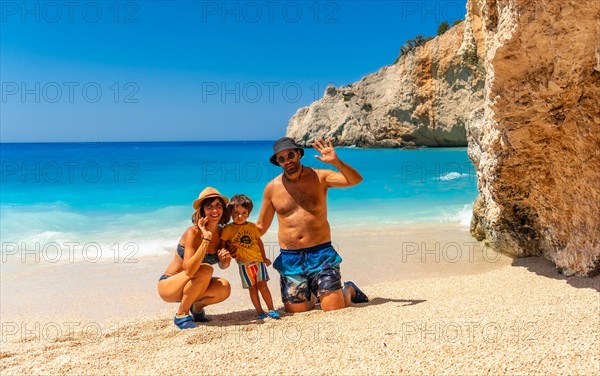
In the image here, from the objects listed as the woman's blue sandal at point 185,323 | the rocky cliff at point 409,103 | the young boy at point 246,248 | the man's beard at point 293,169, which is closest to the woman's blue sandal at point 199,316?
the woman's blue sandal at point 185,323

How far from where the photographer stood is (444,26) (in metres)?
44.3

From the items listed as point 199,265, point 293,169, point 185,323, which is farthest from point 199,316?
point 293,169

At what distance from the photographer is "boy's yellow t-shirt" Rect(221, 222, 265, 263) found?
4.02 m

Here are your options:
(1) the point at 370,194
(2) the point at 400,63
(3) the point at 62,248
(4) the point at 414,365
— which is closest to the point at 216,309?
(4) the point at 414,365

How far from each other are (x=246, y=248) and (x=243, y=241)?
0.07m

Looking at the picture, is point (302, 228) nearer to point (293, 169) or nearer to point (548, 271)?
point (293, 169)

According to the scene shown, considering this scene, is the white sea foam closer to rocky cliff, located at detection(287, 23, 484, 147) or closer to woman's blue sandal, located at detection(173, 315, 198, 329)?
woman's blue sandal, located at detection(173, 315, 198, 329)

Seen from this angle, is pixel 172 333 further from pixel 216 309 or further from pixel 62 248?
pixel 62 248

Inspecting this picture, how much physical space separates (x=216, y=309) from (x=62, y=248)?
4.66 m

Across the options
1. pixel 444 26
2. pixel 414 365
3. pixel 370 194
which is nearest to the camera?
pixel 414 365

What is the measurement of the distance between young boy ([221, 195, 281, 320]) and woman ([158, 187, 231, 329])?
0.29 ft

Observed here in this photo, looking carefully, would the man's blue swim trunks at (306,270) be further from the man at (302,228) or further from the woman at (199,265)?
the woman at (199,265)

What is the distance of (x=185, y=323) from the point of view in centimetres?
381

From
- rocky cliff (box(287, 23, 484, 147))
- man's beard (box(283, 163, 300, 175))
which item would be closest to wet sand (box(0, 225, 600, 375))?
man's beard (box(283, 163, 300, 175))
